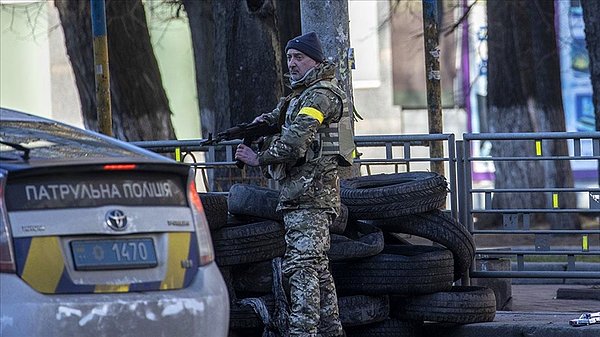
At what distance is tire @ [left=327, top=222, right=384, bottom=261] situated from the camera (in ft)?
30.4

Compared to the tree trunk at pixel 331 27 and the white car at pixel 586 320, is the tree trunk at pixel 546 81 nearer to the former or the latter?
the tree trunk at pixel 331 27

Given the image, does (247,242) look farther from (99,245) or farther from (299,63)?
(99,245)

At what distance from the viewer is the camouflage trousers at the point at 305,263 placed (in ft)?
27.8

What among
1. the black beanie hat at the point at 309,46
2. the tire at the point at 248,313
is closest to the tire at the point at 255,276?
the tire at the point at 248,313

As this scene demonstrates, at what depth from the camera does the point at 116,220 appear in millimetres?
5742

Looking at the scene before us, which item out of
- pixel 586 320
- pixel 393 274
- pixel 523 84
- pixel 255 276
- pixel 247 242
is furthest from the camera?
pixel 523 84

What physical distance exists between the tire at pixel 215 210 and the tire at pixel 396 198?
1.07 metres

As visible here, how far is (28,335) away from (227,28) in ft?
26.0

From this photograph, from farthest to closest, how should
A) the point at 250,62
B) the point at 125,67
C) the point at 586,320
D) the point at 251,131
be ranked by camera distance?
the point at 125,67
the point at 250,62
the point at 586,320
the point at 251,131

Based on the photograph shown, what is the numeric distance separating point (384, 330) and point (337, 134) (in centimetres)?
164

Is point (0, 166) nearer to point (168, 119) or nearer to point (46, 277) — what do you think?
point (46, 277)

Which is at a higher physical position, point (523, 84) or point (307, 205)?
point (523, 84)

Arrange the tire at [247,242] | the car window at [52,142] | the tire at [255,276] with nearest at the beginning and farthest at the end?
1. the car window at [52,142]
2. the tire at [247,242]
3. the tire at [255,276]

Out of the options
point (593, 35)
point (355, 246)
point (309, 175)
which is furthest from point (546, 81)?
point (309, 175)
